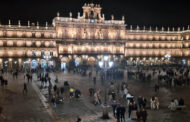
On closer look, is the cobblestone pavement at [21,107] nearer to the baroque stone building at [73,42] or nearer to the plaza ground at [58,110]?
the plaza ground at [58,110]

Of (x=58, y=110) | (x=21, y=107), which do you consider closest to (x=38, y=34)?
(x=21, y=107)

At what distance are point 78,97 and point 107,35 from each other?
54.3 meters

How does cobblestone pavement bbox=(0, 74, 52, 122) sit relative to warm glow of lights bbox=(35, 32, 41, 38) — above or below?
below

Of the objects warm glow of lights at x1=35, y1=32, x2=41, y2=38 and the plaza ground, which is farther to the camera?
warm glow of lights at x1=35, y1=32, x2=41, y2=38

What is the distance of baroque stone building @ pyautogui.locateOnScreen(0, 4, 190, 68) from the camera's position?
69.6 m

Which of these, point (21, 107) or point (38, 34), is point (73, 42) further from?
point (21, 107)

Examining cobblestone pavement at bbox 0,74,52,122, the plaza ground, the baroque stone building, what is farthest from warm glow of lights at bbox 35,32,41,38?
the plaza ground

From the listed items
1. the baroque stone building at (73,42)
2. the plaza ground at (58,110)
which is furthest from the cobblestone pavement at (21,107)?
the baroque stone building at (73,42)

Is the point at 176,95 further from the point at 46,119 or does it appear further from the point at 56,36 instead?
the point at 56,36

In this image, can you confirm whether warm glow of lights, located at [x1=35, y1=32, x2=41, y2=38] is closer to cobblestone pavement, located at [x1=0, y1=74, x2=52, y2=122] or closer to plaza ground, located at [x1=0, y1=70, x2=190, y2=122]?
cobblestone pavement, located at [x1=0, y1=74, x2=52, y2=122]

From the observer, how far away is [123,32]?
260 feet

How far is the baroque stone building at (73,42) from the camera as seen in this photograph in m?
69.6

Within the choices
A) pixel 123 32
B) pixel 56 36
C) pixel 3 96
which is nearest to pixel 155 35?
pixel 123 32

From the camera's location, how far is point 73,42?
73562 millimetres
